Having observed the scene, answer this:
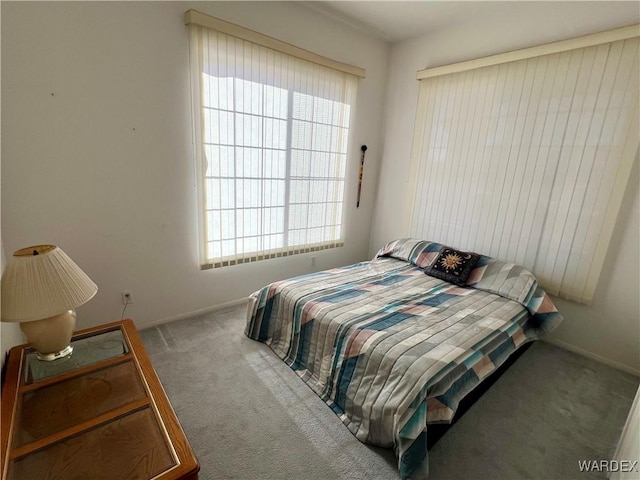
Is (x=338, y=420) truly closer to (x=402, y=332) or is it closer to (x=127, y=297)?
(x=402, y=332)

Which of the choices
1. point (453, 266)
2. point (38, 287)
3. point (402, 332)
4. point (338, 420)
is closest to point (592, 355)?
point (453, 266)

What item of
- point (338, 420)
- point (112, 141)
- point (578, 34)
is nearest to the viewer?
point (338, 420)

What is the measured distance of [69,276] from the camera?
115cm

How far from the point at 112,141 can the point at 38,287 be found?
4.31 ft

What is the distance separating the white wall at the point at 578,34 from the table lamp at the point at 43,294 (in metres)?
3.31

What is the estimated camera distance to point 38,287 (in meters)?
1.08

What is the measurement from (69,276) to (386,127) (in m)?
3.34

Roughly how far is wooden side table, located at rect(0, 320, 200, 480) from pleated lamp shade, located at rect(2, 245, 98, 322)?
A: 29 centimetres

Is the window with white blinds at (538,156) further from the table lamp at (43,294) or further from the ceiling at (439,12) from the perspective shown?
the table lamp at (43,294)

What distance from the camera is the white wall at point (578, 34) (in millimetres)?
2154

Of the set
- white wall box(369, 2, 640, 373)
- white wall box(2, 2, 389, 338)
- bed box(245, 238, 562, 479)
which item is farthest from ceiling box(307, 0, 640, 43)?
bed box(245, 238, 562, 479)

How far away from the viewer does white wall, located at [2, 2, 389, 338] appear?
1727mm

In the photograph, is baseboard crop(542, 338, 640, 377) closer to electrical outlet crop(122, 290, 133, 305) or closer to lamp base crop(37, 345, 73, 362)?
lamp base crop(37, 345, 73, 362)

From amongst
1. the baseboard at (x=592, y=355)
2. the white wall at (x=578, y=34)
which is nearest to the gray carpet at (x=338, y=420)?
the baseboard at (x=592, y=355)
